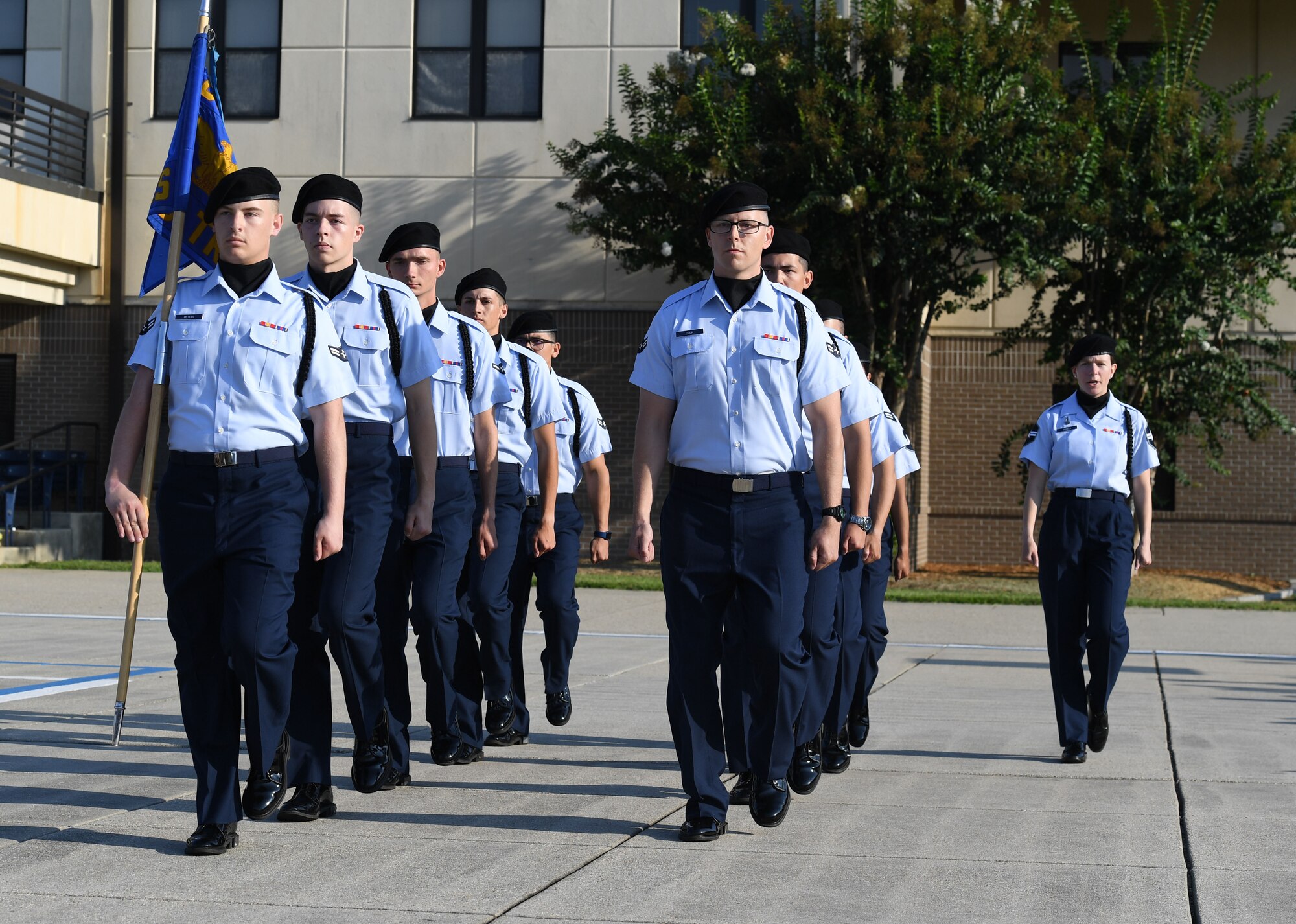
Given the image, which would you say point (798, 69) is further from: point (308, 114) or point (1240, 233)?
point (308, 114)

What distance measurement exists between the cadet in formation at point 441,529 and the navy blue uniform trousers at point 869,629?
5.93ft

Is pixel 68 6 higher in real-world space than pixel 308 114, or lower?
higher

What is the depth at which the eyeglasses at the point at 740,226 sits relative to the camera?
5.69 meters

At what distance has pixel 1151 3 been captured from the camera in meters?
24.3

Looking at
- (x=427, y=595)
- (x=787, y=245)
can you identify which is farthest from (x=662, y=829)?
(x=787, y=245)

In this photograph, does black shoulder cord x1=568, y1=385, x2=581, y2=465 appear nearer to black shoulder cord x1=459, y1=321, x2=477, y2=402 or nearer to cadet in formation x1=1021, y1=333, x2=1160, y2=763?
black shoulder cord x1=459, y1=321, x2=477, y2=402

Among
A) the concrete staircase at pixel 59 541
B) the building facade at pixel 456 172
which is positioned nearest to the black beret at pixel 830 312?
the building facade at pixel 456 172

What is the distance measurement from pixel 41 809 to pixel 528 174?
18.1 metres

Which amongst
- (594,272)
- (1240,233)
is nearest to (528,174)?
(594,272)

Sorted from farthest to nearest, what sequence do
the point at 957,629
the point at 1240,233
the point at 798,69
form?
the point at 1240,233, the point at 798,69, the point at 957,629

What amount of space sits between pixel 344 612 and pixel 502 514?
1.91m

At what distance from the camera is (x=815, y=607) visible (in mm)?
6406

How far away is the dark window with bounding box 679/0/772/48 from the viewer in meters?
22.5

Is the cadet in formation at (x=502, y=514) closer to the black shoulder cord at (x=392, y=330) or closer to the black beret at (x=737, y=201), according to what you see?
the black shoulder cord at (x=392, y=330)
